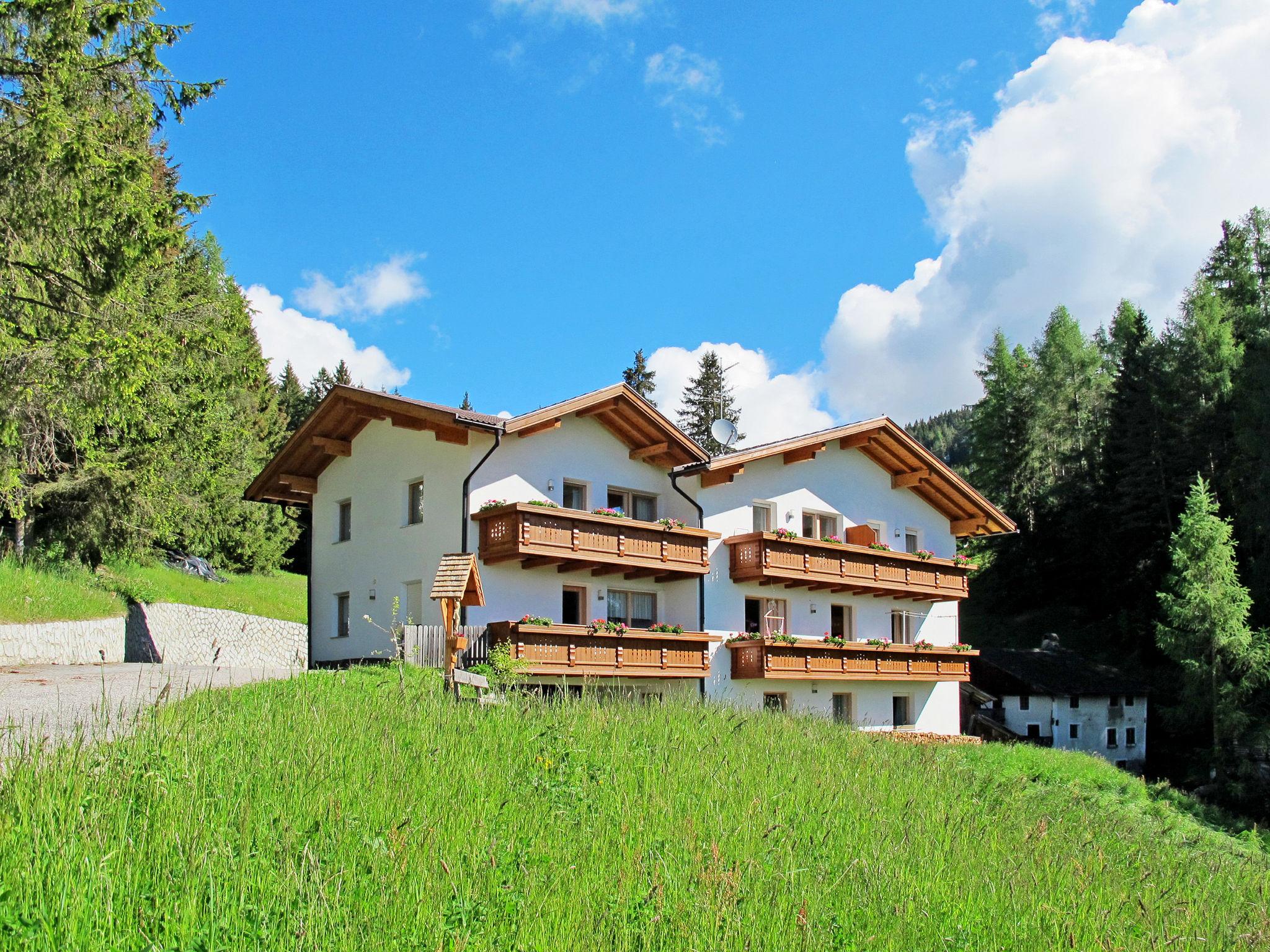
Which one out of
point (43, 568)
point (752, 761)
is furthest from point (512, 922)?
point (43, 568)

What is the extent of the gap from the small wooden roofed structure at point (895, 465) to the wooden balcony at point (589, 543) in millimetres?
2167

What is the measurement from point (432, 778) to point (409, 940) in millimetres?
2950

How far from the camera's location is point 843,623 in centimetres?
3180

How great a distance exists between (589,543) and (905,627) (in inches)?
544

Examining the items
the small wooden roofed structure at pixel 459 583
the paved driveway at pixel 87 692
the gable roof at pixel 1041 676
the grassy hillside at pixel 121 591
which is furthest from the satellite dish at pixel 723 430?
the gable roof at pixel 1041 676

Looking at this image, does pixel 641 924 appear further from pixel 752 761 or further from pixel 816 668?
pixel 816 668

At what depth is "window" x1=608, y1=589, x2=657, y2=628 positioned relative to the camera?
88.1 feet

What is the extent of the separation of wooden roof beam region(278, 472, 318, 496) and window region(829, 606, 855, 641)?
15218mm

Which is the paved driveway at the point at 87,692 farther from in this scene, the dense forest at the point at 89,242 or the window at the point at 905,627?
the window at the point at 905,627

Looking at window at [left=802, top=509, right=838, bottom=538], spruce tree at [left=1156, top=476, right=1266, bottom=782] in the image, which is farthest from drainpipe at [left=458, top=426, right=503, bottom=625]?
spruce tree at [left=1156, top=476, right=1266, bottom=782]

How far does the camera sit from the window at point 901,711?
32.8 metres

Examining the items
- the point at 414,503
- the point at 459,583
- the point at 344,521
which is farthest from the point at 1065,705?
the point at 459,583

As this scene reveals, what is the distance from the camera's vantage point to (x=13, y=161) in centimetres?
1706

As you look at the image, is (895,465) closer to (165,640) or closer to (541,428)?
(541,428)
